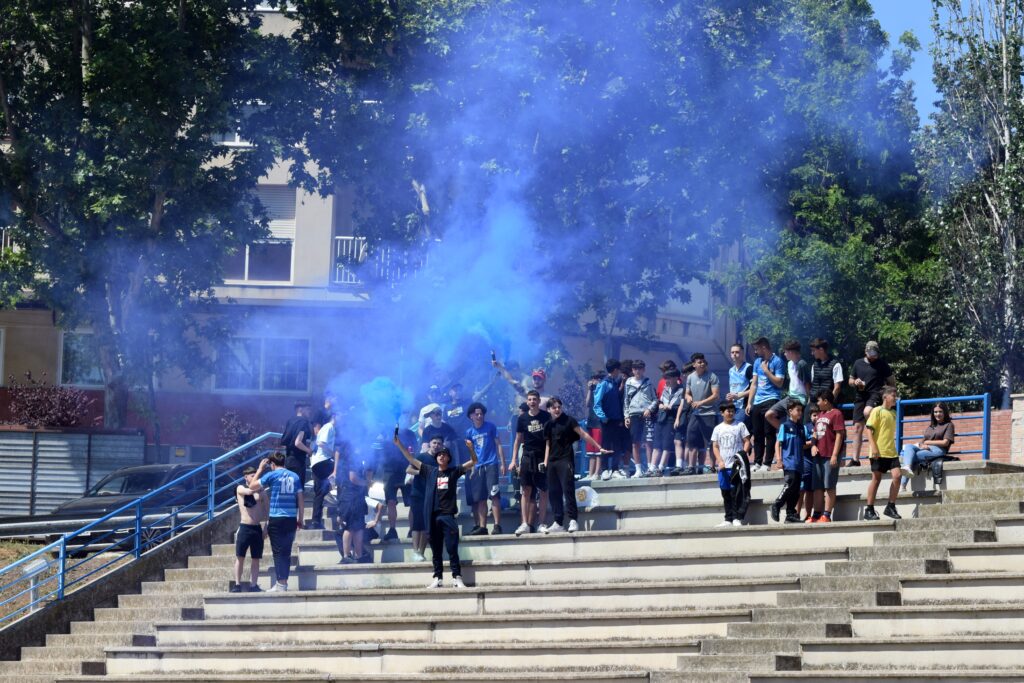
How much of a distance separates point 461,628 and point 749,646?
3235 millimetres

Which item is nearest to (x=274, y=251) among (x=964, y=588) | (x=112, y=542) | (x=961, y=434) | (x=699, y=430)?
(x=112, y=542)

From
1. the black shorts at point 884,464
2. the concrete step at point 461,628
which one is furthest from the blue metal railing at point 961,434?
the concrete step at point 461,628

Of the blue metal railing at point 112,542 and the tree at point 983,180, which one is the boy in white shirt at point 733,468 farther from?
the tree at point 983,180

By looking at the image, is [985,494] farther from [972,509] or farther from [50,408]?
[50,408]

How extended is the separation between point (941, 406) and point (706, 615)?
4051 millimetres

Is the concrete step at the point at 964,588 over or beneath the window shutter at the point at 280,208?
beneath

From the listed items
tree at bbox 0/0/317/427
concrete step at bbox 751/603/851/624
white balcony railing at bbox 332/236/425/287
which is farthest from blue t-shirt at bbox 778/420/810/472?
tree at bbox 0/0/317/427

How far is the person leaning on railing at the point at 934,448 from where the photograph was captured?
16312mm

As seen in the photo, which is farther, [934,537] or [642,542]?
[642,542]

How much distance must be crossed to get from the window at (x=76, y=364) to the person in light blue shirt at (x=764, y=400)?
19797 millimetres

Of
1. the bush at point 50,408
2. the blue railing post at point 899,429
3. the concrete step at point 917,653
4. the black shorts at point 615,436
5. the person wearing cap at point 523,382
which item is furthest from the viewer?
the bush at point 50,408

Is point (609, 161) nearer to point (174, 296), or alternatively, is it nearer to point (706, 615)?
point (174, 296)

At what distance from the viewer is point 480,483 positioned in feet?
58.6

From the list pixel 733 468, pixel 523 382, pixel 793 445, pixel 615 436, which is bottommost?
pixel 733 468
